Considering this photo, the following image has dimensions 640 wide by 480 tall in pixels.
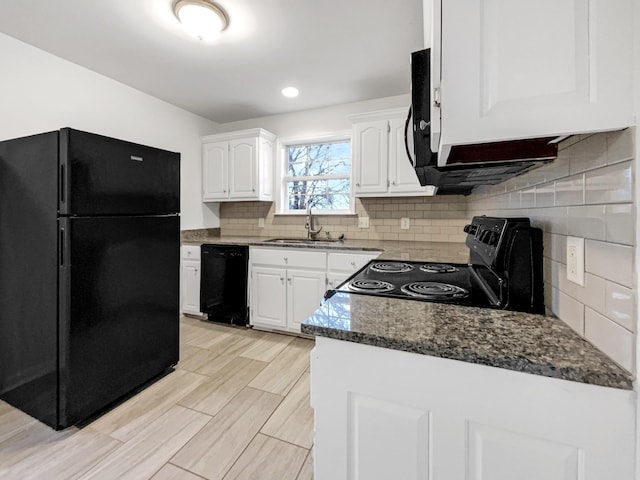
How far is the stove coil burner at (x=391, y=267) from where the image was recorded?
1584mm

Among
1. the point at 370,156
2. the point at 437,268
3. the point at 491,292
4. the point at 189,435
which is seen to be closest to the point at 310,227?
the point at 370,156

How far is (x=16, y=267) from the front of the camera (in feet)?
5.86

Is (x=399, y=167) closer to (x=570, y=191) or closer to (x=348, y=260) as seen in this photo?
(x=348, y=260)

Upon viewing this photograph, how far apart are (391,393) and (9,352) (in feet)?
7.78

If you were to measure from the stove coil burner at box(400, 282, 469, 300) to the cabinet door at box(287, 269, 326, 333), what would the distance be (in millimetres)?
1582

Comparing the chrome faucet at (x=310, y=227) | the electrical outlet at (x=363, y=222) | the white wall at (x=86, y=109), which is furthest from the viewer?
the chrome faucet at (x=310, y=227)

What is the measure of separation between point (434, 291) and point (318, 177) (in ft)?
8.59

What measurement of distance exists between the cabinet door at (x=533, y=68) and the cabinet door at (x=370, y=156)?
7.24ft

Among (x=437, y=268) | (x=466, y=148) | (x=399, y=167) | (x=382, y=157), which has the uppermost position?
(x=382, y=157)

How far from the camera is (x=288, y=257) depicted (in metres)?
2.92

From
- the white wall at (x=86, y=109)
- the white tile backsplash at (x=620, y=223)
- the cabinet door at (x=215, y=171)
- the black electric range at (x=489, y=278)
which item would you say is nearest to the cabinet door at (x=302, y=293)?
the black electric range at (x=489, y=278)

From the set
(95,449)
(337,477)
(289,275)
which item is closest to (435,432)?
(337,477)

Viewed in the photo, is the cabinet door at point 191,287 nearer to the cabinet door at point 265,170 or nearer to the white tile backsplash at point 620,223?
the cabinet door at point 265,170

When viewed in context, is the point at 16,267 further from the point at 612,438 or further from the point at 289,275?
the point at 612,438
